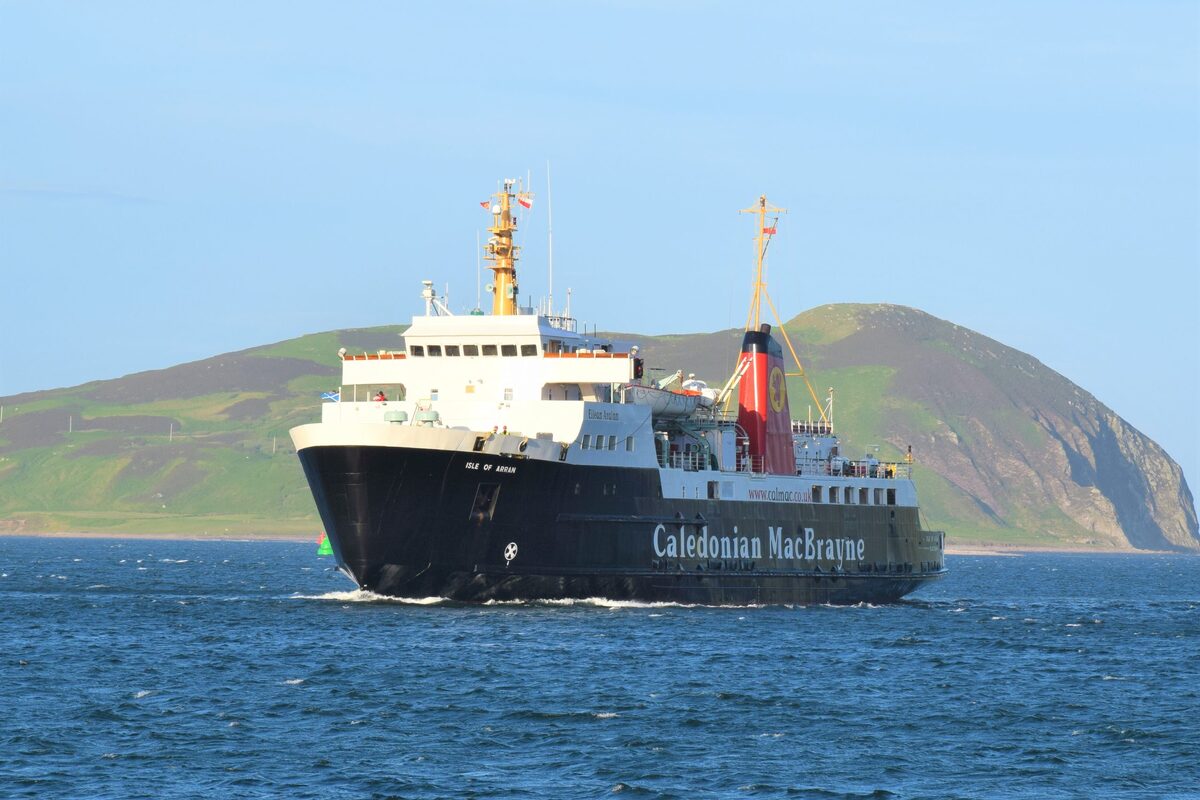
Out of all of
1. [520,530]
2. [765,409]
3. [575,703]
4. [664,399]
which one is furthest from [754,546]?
[575,703]

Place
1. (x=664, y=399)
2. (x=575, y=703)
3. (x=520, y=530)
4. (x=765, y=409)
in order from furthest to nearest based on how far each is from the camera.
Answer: (x=765, y=409) → (x=664, y=399) → (x=520, y=530) → (x=575, y=703)

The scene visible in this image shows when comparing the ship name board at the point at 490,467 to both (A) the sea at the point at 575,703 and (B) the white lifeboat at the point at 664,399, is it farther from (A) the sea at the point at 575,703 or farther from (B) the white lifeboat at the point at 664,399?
(B) the white lifeboat at the point at 664,399

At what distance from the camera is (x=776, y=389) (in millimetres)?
68625

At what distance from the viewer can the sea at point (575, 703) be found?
31234mm

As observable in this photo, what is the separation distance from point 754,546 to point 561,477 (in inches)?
458

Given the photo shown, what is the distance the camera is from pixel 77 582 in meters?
82.6

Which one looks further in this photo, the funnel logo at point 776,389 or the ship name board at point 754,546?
the funnel logo at point 776,389

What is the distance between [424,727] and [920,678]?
15.3 m

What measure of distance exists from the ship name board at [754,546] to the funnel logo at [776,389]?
497cm

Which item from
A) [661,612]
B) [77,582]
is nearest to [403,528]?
[661,612]

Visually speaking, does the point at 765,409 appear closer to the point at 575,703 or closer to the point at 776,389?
the point at 776,389

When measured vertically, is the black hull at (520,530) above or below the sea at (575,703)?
above

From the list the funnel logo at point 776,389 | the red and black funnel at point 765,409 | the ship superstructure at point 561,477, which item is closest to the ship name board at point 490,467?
the ship superstructure at point 561,477

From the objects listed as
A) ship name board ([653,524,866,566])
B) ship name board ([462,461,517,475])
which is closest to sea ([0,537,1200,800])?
ship name board ([653,524,866,566])
